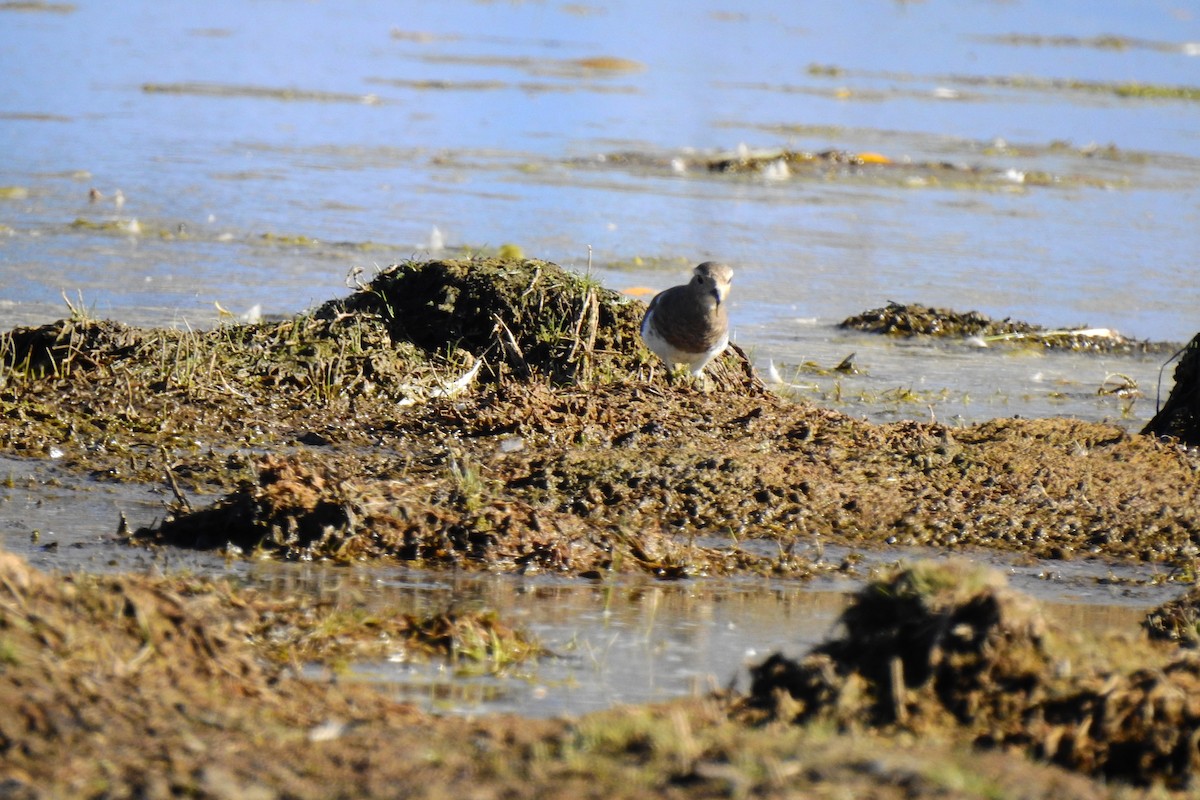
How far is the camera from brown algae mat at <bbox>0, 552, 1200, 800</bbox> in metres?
3.01

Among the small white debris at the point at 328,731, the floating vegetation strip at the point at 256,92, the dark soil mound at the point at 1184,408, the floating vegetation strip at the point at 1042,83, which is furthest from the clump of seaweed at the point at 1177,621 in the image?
the floating vegetation strip at the point at 1042,83

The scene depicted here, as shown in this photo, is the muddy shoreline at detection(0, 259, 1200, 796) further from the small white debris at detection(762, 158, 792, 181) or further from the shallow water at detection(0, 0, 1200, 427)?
the small white debris at detection(762, 158, 792, 181)

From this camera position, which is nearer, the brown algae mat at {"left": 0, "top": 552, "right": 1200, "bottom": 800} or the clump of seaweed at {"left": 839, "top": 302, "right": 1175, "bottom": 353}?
the brown algae mat at {"left": 0, "top": 552, "right": 1200, "bottom": 800}

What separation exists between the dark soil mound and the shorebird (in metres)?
2.03

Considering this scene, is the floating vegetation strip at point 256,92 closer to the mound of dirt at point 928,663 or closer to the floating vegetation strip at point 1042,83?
the floating vegetation strip at point 1042,83

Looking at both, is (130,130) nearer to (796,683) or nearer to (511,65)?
(511,65)

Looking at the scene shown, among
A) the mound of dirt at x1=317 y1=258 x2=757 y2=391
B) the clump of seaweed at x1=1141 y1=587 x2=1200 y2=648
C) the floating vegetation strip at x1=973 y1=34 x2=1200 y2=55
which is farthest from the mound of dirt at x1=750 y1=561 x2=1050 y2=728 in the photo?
the floating vegetation strip at x1=973 y1=34 x2=1200 y2=55

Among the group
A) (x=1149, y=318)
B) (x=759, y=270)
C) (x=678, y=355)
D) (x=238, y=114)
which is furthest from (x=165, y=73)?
(x=678, y=355)

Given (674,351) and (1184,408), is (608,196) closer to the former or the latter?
(674,351)

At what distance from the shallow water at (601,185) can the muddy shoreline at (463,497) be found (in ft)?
4.00

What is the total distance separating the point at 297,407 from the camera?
7.13m

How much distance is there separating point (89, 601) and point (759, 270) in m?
8.79

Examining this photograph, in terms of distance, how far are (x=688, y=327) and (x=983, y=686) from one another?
12.2ft

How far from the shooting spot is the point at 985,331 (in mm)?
10242
